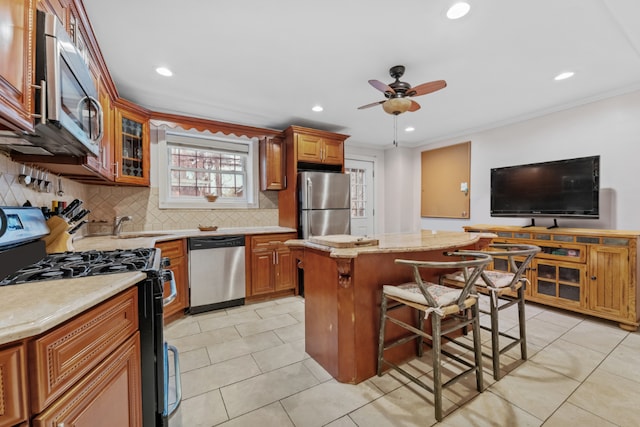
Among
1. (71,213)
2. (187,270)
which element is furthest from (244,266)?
(71,213)

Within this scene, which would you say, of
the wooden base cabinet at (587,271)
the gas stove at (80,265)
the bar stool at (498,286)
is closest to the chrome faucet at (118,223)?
the gas stove at (80,265)

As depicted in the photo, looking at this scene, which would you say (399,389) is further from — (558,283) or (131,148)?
(131,148)

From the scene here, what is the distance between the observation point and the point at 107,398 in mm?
947

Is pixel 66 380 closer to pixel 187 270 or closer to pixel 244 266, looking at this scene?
pixel 187 270

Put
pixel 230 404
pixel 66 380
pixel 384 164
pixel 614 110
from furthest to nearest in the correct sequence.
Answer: pixel 384 164, pixel 614 110, pixel 230 404, pixel 66 380

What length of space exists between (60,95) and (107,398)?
1.18 meters

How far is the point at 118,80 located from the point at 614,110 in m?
5.22

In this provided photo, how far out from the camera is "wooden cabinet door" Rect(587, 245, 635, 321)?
2.59m

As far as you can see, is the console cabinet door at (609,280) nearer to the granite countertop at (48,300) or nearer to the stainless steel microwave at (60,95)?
the granite countertop at (48,300)

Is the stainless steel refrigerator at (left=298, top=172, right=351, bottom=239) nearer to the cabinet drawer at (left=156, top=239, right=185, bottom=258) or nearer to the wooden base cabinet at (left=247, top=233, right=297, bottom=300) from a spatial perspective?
the wooden base cabinet at (left=247, top=233, right=297, bottom=300)

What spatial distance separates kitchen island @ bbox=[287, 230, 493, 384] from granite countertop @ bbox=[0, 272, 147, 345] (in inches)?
44.3

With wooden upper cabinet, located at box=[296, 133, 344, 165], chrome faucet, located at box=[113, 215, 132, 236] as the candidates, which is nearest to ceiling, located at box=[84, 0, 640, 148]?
wooden upper cabinet, located at box=[296, 133, 344, 165]

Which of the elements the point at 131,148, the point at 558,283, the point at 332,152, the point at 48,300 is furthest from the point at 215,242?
the point at 558,283

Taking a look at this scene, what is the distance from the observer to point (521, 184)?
350cm
